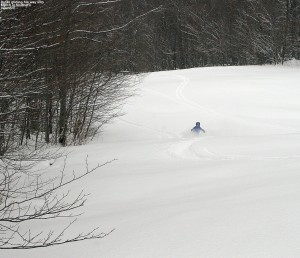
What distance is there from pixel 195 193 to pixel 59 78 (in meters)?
5.04

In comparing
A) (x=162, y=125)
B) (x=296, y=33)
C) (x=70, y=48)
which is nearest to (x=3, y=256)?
(x=70, y=48)

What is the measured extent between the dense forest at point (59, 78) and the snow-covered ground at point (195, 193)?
358 mm

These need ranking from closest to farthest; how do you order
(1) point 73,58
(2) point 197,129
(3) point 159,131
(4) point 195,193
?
(4) point 195,193, (1) point 73,58, (2) point 197,129, (3) point 159,131

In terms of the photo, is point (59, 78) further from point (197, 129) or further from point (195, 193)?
point (195, 193)

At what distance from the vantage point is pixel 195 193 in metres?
4.95

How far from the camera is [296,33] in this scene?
1072 inches

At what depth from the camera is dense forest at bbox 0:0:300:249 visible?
5090mm

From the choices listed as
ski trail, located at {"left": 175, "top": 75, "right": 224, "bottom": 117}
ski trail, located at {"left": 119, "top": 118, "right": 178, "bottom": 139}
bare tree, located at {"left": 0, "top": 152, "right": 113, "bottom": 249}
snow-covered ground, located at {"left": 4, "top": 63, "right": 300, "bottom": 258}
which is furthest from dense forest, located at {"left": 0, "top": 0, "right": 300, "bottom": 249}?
ski trail, located at {"left": 175, "top": 75, "right": 224, "bottom": 117}

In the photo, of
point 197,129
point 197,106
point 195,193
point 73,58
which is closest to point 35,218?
point 195,193

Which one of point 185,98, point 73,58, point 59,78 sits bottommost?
point 185,98

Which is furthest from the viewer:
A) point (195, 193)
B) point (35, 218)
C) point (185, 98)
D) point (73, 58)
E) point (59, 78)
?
point (185, 98)

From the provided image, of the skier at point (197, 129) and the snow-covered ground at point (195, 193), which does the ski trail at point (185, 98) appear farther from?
the skier at point (197, 129)

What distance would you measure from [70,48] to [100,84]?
1930mm

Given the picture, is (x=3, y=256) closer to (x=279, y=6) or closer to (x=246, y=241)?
(x=246, y=241)
